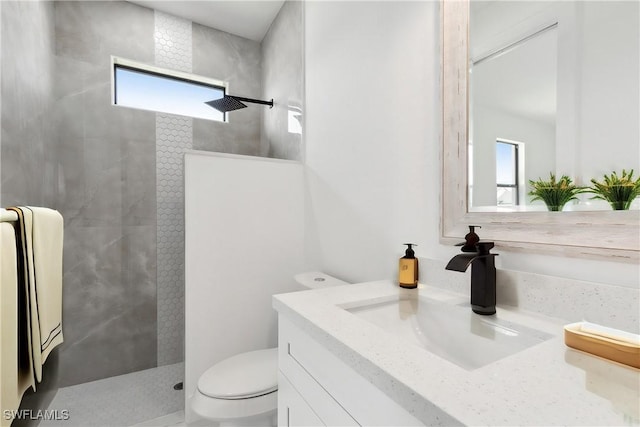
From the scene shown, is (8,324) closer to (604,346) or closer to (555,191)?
(604,346)

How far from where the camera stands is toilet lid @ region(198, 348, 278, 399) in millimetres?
1234

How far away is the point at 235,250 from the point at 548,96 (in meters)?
1.55

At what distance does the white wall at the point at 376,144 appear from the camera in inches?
43.7

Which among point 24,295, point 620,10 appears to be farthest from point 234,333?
point 620,10

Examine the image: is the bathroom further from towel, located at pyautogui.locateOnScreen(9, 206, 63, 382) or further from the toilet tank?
towel, located at pyautogui.locateOnScreen(9, 206, 63, 382)

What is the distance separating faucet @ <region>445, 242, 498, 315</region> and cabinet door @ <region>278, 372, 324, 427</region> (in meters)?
0.51

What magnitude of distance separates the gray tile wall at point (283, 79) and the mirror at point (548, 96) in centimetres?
131

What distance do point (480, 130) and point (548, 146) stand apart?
8.5 inches

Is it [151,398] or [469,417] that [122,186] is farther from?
[469,417]

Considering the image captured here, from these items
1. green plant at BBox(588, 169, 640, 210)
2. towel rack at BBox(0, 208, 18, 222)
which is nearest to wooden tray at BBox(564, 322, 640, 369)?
green plant at BBox(588, 169, 640, 210)

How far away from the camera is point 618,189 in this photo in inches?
26.6

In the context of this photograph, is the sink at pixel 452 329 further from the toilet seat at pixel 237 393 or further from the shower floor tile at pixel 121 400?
the shower floor tile at pixel 121 400

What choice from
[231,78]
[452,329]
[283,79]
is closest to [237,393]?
[452,329]

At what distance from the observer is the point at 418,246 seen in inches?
46.0
